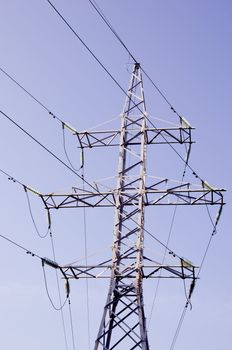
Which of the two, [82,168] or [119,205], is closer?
[119,205]

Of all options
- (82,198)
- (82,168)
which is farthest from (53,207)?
(82,168)

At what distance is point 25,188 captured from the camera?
22828 millimetres

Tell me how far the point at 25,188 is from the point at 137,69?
23.3 feet

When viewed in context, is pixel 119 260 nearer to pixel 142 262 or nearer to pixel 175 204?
pixel 142 262

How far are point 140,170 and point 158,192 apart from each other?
1.24 metres

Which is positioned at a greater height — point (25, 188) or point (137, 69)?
point (137, 69)

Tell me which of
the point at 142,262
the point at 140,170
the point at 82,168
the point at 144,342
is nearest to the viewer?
the point at 144,342

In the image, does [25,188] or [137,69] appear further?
[137,69]

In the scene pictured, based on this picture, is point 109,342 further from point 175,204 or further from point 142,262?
point 175,204

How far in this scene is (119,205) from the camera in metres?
23.2

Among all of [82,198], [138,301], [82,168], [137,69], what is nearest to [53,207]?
[82,198]

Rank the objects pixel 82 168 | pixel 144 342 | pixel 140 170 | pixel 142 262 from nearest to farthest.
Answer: pixel 144 342, pixel 142 262, pixel 140 170, pixel 82 168

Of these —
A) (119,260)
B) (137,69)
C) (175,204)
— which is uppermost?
(137,69)

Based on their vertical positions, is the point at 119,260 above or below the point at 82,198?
below
